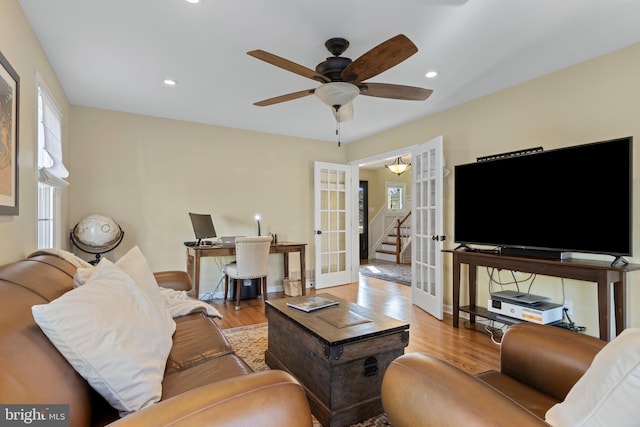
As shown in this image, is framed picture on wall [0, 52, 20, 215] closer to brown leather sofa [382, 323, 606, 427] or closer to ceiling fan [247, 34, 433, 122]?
ceiling fan [247, 34, 433, 122]

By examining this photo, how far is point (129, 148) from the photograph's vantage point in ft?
13.0

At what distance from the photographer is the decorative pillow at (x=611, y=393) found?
0.74 metres

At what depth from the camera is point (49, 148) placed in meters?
2.68

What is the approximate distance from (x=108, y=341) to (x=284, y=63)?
5.55ft

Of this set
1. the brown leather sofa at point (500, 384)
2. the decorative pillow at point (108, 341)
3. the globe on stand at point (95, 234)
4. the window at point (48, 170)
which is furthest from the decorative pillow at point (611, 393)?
the globe on stand at point (95, 234)

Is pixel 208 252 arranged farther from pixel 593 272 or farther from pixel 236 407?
pixel 593 272

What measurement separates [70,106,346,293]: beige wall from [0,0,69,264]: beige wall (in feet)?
5.10

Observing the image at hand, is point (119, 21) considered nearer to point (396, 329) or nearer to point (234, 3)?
point (234, 3)

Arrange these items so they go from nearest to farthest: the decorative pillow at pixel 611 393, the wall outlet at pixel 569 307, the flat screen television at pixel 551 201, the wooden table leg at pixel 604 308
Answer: the decorative pillow at pixel 611 393 → the wooden table leg at pixel 604 308 → the flat screen television at pixel 551 201 → the wall outlet at pixel 569 307

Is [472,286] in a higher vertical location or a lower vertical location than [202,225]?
lower

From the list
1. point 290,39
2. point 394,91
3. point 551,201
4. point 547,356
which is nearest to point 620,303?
point 551,201

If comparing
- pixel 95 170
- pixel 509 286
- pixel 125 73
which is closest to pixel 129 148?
pixel 95 170

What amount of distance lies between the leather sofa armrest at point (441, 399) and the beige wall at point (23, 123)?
1.98 meters

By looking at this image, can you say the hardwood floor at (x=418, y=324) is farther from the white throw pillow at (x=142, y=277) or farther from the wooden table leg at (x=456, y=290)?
the white throw pillow at (x=142, y=277)
